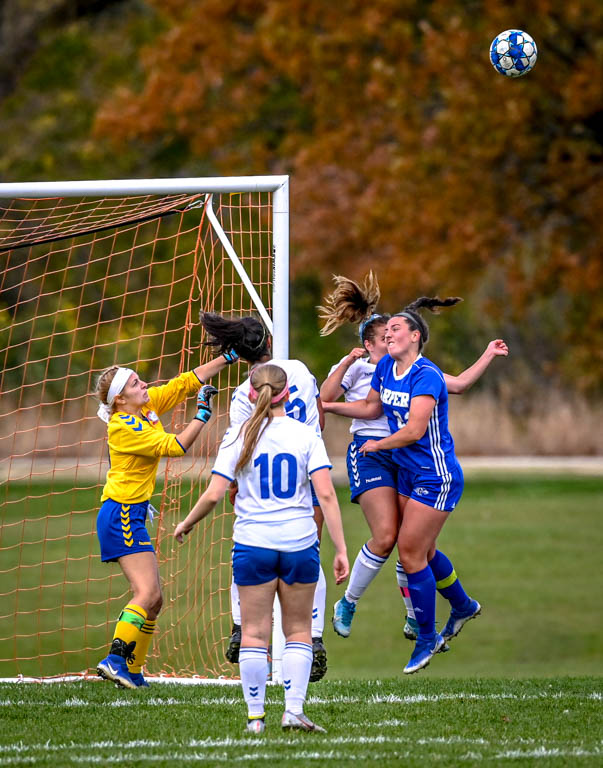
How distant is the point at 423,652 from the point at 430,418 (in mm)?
1396

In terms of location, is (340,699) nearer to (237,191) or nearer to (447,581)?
(447,581)

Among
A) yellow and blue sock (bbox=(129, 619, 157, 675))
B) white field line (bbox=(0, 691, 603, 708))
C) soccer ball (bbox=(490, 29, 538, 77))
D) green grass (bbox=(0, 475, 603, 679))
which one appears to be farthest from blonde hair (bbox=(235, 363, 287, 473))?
green grass (bbox=(0, 475, 603, 679))

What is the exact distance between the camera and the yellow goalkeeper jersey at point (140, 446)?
686 centimetres

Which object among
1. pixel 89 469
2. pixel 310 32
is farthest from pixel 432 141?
pixel 89 469

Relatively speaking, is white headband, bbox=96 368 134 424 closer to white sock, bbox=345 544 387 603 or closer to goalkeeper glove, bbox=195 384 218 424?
goalkeeper glove, bbox=195 384 218 424

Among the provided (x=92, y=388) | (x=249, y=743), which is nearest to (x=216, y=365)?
(x=249, y=743)

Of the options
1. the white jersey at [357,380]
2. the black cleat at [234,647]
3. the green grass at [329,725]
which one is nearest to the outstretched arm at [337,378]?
the white jersey at [357,380]

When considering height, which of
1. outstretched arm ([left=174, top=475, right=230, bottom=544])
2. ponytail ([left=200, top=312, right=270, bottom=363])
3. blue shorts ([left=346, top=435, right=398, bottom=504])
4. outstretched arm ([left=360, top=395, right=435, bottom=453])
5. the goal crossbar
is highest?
the goal crossbar

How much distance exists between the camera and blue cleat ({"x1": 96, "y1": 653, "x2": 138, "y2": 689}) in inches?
273

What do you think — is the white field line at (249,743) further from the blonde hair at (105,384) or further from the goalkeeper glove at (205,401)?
the blonde hair at (105,384)

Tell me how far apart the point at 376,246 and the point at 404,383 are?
726 inches

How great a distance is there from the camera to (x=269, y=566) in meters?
5.44

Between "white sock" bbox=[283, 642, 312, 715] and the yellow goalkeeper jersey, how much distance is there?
1.58 metres

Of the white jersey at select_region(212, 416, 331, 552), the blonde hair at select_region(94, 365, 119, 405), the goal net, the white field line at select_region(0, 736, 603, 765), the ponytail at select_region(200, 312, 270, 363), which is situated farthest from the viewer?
the goal net
